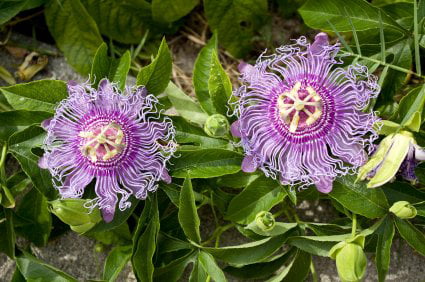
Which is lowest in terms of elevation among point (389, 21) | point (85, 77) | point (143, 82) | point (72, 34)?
point (85, 77)

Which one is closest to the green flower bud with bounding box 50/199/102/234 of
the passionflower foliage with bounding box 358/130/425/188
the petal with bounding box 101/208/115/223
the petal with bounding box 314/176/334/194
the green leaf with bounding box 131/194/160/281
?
the petal with bounding box 101/208/115/223

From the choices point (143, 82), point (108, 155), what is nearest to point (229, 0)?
point (143, 82)

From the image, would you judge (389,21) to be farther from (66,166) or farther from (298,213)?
(66,166)

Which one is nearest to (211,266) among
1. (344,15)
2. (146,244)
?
(146,244)

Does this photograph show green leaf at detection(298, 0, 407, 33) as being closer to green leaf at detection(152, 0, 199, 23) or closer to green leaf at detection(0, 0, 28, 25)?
green leaf at detection(152, 0, 199, 23)

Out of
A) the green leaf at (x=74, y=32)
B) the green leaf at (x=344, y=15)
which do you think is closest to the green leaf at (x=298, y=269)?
the green leaf at (x=344, y=15)

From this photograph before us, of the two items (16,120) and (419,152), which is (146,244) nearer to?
(16,120)

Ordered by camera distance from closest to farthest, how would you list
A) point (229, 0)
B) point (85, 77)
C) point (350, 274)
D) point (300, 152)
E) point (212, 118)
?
point (350, 274)
point (212, 118)
point (300, 152)
point (229, 0)
point (85, 77)
